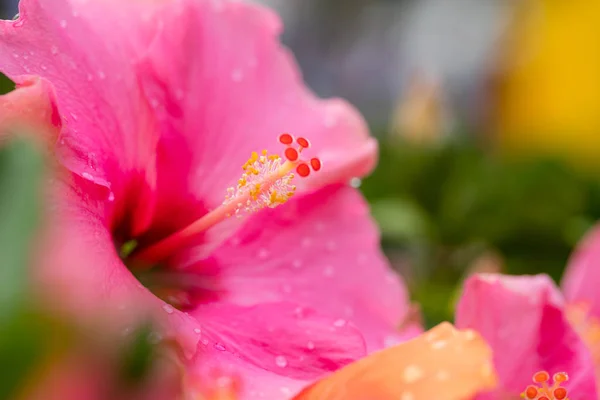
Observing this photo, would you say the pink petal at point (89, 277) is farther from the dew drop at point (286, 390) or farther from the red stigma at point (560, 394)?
the red stigma at point (560, 394)

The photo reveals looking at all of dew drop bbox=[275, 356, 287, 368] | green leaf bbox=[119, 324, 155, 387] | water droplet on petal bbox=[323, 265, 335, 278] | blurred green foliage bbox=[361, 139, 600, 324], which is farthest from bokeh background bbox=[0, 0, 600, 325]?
green leaf bbox=[119, 324, 155, 387]

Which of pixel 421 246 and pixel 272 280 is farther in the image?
pixel 421 246

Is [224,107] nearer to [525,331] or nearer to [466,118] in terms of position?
[525,331]

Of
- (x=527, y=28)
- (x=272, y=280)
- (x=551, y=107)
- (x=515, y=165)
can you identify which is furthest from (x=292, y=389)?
(x=527, y=28)

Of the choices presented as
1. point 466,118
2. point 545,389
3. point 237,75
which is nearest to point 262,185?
point 237,75

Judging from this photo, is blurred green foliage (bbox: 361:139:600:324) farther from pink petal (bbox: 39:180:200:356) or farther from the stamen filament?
pink petal (bbox: 39:180:200:356)

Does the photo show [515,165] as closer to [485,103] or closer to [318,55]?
[485,103]
